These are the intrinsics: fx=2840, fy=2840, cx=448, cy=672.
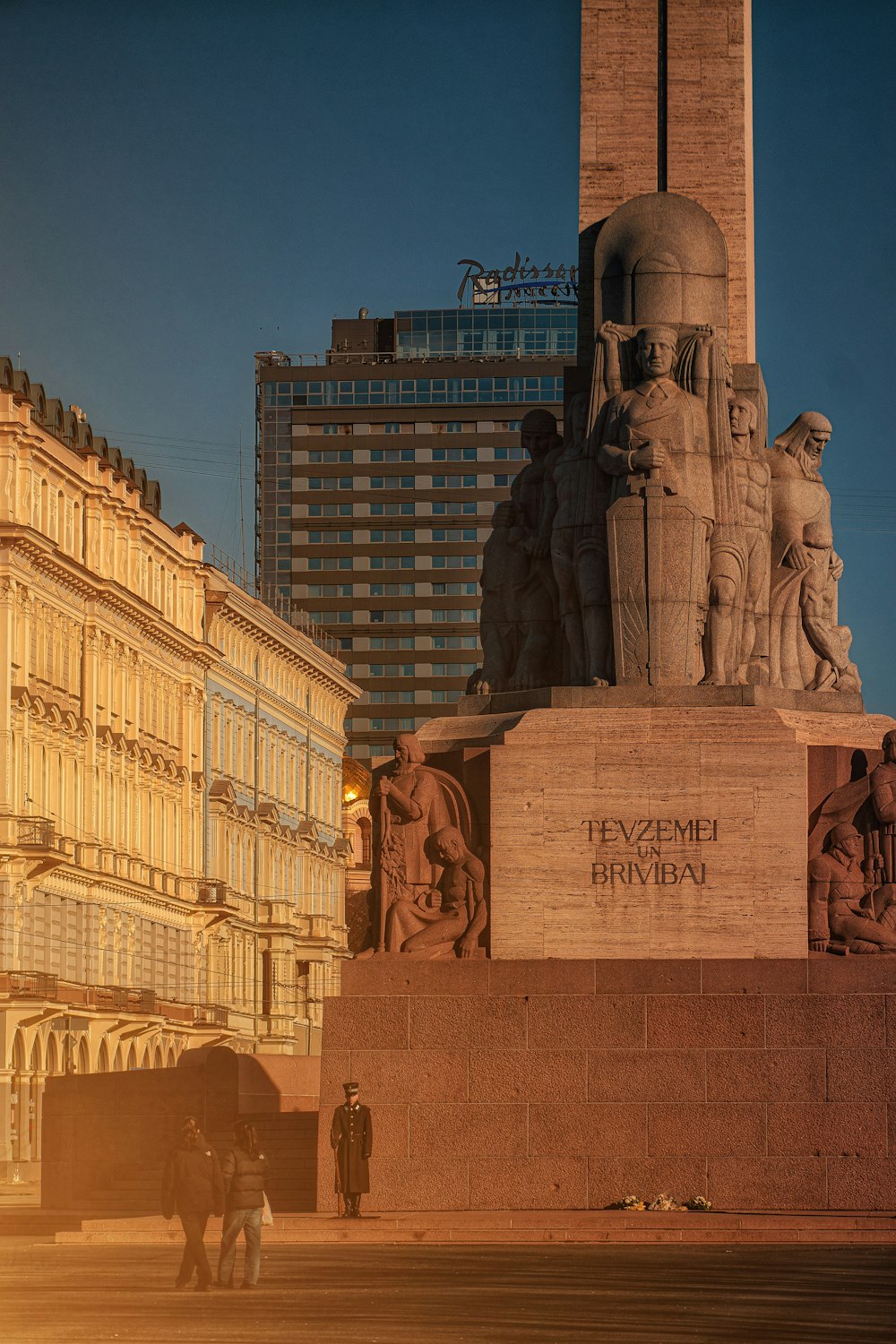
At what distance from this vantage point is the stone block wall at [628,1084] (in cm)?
2544

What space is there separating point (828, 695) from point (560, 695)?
278 centimetres

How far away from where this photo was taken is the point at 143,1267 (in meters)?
23.9

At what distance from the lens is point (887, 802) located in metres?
26.9

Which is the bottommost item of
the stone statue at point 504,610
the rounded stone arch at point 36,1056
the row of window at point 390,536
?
the rounded stone arch at point 36,1056

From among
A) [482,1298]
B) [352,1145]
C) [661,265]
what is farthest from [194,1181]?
[661,265]

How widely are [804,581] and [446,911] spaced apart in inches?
223

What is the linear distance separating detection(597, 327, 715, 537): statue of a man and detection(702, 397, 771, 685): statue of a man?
41 centimetres

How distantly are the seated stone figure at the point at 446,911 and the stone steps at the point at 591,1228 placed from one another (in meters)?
2.81

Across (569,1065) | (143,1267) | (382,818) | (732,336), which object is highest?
(732,336)

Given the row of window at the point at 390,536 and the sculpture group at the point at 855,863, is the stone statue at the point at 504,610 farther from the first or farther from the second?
the row of window at the point at 390,536

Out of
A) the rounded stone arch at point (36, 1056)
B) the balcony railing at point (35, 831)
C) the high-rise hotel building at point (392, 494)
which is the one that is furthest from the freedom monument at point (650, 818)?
→ the high-rise hotel building at point (392, 494)

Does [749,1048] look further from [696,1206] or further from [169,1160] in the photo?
[169,1160]

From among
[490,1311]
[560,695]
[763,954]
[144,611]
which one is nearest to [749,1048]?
[763,954]

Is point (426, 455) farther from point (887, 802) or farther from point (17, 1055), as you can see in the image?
point (887, 802)
